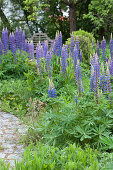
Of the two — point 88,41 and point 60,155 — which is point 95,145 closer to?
point 60,155

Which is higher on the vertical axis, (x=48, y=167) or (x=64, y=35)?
(x=64, y=35)

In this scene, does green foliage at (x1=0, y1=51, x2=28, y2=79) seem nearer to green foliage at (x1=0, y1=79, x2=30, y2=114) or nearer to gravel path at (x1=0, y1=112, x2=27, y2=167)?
green foliage at (x1=0, y1=79, x2=30, y2=114)

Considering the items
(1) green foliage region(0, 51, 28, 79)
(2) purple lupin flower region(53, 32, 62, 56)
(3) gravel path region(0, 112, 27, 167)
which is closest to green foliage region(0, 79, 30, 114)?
(3) gravel path region(0, 112, 27, 167)

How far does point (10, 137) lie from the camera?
4309 mm

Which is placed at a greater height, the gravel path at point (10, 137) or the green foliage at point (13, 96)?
the green foliage at point (13, 96)

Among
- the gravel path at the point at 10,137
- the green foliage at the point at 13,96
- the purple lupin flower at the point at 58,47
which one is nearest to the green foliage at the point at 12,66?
the green foliage at the point at 13,96

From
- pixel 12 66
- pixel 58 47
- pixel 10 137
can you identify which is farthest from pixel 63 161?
pixel 12 66

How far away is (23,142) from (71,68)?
9.19ft

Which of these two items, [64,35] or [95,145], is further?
[64,35]

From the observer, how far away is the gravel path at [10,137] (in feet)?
11.8

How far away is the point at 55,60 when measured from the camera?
6.61m

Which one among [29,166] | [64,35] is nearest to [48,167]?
[29,166]

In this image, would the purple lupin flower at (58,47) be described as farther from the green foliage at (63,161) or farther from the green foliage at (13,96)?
the green foliage at (63,161)

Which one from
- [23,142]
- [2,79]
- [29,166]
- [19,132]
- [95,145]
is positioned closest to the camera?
[29,166]
